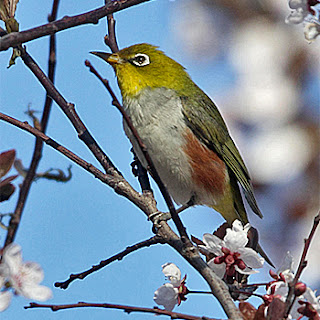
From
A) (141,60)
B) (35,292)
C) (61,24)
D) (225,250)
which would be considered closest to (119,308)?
(35,292)

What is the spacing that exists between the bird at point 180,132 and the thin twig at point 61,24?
191cm

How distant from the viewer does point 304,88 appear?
5094mm

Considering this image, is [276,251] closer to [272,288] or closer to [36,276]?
[272,288]

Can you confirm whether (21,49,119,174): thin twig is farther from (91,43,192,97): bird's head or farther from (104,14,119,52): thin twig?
(91,43,192,97): bird's head

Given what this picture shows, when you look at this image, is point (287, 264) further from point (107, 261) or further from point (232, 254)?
point (107, 261)

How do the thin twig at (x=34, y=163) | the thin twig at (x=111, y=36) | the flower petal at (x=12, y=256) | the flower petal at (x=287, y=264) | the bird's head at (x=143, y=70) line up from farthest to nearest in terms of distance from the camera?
1. the bird's head at (x=143, y=70)
2. the thin twig at (x=111, y=36)
3. the flower petal at (x=287, y=264)
4. the thin twig at (x=34, y=163)
5. the flower petal at (x=12, y=256)

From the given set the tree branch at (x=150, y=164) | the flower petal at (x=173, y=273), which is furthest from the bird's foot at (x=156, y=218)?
the tree branch at (x=150, y=164)

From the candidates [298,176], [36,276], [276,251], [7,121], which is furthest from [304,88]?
[36,276]

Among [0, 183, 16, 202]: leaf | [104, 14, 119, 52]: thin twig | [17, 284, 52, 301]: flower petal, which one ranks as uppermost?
[104, 14, 119, 52]: thin twig

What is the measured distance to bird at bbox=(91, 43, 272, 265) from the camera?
429 centimetres

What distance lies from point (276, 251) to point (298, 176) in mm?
735

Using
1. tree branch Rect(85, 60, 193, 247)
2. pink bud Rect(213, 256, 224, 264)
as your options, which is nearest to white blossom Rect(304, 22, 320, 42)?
tree branch Rect(85, 60, 193, 247)

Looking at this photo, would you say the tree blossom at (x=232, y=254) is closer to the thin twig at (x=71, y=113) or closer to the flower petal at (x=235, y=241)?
the flower petal at (x=235, y=241)

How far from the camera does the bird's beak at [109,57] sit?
4.25 m
